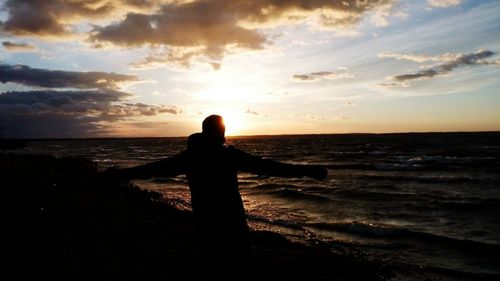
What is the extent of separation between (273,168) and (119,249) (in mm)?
6213

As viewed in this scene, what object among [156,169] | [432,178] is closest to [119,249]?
[156,169]

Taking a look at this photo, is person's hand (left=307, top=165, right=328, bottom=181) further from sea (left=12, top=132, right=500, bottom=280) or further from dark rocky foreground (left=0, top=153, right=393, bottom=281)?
sea (left=12, top=132, right=500, bottom=280)

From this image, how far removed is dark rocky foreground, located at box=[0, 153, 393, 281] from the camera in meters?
7.51

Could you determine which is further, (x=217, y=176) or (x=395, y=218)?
(x=395, y=218)

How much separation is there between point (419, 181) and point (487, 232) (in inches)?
716

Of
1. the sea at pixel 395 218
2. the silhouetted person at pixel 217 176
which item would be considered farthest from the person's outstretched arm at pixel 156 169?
the sea at pixel 395 218

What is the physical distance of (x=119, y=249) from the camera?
358 inches

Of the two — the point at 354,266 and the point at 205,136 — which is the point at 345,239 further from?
the point at 205,136

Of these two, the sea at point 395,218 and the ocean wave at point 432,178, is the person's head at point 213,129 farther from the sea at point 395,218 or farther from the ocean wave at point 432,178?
the ocean wave at point 432,178

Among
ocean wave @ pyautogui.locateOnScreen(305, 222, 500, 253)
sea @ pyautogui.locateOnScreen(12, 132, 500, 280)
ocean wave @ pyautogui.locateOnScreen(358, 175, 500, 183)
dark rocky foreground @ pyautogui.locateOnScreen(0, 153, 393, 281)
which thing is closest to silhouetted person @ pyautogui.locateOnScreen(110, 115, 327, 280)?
dark rocky foreground @ pyautogui.locateOnScreen(0, 153, 393, 281)

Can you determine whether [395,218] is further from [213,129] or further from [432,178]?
[432,178]

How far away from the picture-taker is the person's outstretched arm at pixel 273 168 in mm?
4031

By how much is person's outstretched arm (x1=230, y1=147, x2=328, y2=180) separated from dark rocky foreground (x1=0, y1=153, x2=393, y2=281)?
1.04 metres

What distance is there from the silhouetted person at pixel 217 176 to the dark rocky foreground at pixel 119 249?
1.01 ft
